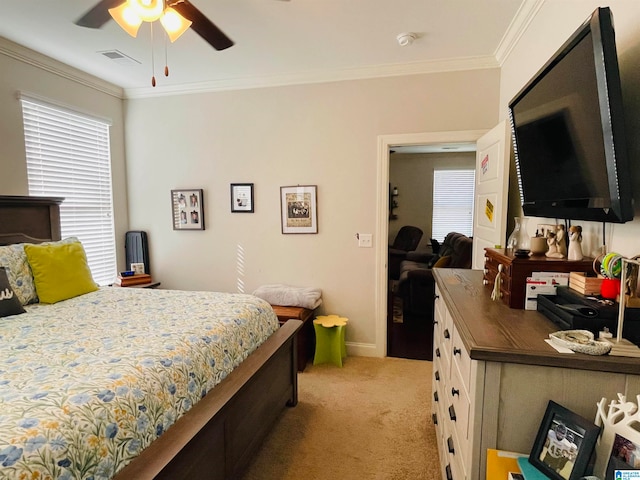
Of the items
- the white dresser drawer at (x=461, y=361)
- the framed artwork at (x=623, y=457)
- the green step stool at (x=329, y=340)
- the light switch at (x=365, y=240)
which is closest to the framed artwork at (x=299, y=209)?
the light switch at (x=365, y=240)

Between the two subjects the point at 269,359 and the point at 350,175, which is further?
the point at 350,175

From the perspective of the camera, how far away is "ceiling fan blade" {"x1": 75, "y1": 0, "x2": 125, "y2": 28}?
1696 millimetres

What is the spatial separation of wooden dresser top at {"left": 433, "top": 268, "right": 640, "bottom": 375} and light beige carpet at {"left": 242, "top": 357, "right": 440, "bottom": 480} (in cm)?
111

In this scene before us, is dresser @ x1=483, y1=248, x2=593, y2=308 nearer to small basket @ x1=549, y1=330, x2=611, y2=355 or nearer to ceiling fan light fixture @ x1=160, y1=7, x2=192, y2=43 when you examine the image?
small basket @ x1=549, y1=330, x2=611, y2=355

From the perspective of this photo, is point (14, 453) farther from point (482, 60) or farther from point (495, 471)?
point (482, 60)

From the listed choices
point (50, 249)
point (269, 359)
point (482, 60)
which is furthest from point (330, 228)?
point (50, 249)

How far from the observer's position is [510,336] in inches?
42.4

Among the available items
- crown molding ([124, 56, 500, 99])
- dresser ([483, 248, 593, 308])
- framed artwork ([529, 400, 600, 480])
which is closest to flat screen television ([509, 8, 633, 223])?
dresser ([483, 248, 593, 308])

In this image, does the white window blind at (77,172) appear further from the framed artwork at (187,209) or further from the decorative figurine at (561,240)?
the decorative figurine at (561,240)

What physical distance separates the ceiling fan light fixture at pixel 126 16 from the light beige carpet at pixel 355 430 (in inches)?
97.2

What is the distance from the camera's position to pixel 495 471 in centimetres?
98

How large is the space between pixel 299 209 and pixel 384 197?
2.74ft

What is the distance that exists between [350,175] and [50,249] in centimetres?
246

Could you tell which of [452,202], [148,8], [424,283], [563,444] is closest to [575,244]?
[563,444]
